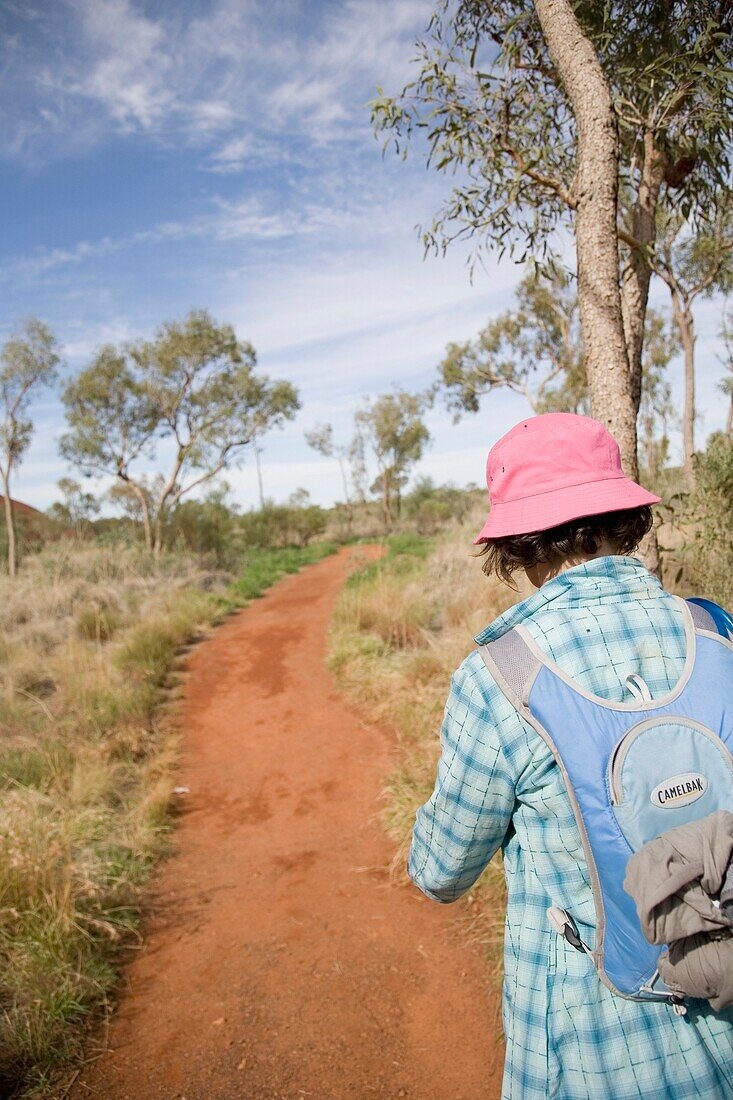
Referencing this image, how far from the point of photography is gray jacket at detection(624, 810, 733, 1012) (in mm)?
928

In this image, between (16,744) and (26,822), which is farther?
(16,744)

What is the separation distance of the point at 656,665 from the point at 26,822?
3753mm

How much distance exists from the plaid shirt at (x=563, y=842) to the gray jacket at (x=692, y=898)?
0.52 feet

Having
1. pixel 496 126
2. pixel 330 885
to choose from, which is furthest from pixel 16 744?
pixel 496 126

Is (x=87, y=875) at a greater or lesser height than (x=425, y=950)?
greater

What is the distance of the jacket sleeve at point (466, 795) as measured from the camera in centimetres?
112

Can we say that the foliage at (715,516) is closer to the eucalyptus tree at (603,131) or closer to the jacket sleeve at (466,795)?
the eucalyptus tree at (603,131)

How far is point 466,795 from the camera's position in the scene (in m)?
1.16

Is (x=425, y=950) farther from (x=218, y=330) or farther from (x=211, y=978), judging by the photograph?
(x=218, y=330)

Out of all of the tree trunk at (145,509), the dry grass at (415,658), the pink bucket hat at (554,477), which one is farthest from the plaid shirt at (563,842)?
the tree trunk at (145,509)

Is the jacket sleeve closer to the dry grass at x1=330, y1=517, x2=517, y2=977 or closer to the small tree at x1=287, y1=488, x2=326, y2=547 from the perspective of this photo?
the dry grass at x1=330, y1=517, x2=517, y2=977

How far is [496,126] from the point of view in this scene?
153 inches

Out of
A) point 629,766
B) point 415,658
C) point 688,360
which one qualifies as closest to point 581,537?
point 629,766

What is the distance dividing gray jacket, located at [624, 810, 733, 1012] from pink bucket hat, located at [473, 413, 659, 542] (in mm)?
533
